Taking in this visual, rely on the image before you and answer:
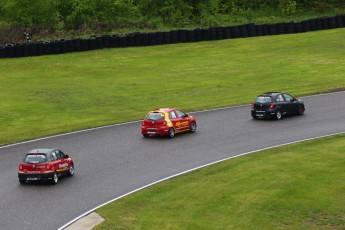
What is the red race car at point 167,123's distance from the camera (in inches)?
1362

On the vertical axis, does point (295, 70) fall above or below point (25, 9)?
below

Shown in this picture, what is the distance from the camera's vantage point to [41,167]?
27.0 m

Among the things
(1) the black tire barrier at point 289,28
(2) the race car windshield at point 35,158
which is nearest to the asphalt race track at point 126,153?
(2) the race car windshield at point 35,158

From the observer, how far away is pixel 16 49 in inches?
2416

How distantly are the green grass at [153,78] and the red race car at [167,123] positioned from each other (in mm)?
4397

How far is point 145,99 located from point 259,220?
991 inches

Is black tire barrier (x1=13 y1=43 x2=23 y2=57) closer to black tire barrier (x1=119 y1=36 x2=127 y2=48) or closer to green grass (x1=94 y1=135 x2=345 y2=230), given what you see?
black tire barrier (x1=119 y1=36 x2=127 y2=48)

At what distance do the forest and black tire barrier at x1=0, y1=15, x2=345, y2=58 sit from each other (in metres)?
7.22

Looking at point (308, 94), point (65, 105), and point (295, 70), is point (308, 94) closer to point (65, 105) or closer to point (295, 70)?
point (295, 70)

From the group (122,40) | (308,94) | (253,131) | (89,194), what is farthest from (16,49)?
(89,194)

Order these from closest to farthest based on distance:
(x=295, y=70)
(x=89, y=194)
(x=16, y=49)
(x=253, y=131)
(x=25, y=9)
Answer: (x=89, y=194)
(x=253, y=131)
(x=295, y=70)
(x=16, y=49)
(x=25, y=9)

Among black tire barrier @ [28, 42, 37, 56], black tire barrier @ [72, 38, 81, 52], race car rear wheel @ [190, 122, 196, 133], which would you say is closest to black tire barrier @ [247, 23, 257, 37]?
black tire barrier @ [72, 38, 81, 52]

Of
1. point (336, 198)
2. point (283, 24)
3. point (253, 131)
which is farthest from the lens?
point (283, 24)

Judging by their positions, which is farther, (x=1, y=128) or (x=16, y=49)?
(x=16, y=49)
